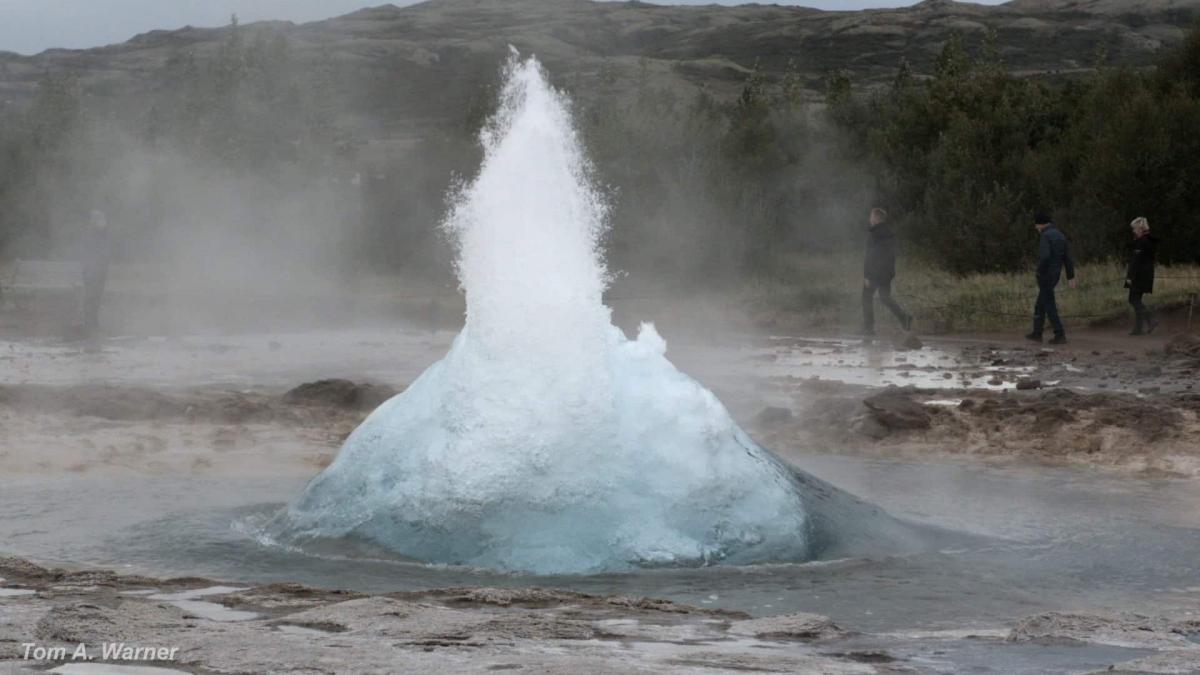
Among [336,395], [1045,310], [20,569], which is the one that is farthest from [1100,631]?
[1045,310]

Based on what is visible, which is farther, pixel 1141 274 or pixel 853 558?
pixel 1141 274

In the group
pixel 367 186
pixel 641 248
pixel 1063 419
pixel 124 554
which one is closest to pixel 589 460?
pixel 124 554

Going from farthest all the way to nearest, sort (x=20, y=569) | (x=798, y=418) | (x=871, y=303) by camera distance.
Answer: (x=871, y=303) < (x=798, y=418) < (x=20, y=569)

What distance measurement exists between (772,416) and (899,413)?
34.4 inches

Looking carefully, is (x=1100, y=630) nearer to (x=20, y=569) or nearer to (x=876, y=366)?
(x=20, y=569)

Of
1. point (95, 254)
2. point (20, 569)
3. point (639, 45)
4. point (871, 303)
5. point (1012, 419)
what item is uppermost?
point (639, 45)

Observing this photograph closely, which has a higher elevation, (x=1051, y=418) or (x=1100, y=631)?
(x=1100, y=631)

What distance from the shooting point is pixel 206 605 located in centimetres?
578

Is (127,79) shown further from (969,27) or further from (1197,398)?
(1197,398)

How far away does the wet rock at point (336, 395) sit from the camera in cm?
1256

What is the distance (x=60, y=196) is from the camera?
34344 mm

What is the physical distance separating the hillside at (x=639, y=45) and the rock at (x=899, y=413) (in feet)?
247

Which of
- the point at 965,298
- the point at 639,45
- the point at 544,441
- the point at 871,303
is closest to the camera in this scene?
the point at 544,441

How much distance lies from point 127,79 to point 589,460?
108139 mm
